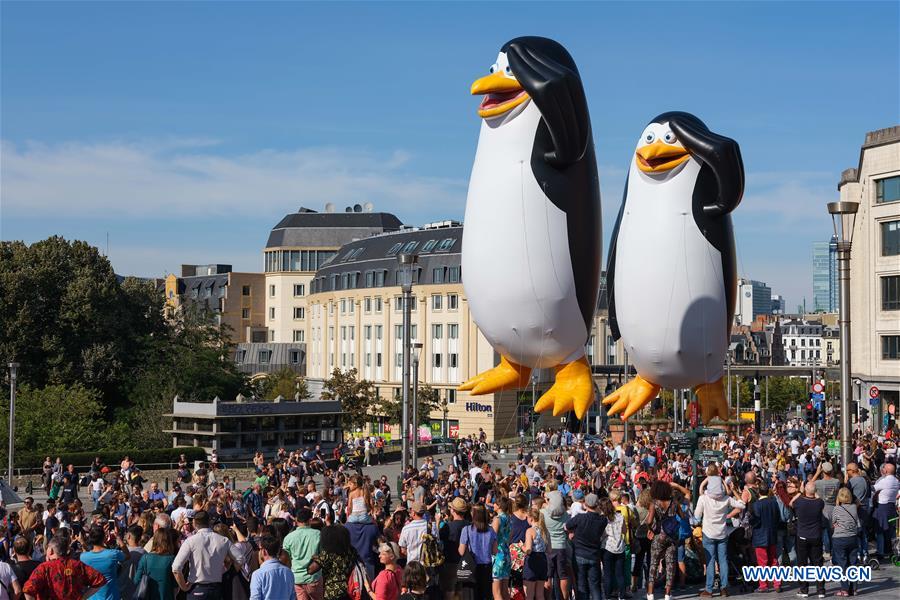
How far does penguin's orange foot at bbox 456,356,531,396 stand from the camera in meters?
17.5

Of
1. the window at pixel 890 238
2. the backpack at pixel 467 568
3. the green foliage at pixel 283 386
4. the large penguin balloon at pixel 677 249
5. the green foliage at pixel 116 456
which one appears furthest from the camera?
the green foliage at pixel 283 386

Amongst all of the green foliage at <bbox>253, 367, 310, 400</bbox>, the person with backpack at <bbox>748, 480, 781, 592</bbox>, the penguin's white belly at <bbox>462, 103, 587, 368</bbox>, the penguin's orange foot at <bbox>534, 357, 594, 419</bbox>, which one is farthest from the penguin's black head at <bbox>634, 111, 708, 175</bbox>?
the green foliage at <bbox>253, 367, 310, 400</bbox>

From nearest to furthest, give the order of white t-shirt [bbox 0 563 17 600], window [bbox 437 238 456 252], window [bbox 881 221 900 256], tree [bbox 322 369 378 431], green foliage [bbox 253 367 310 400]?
white t-shirt [bbox 0 563 17 600] < window [bbox 881 221 900 256] < tree [bbox 322 369 378 431] < window [bbox 437 238 456 252] < green foliage [bbox 253 367 310 400]

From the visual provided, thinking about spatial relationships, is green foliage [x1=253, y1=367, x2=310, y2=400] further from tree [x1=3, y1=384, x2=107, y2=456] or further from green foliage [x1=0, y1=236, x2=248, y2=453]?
tree [x1=3, y1=384, x2=107, y2=456]

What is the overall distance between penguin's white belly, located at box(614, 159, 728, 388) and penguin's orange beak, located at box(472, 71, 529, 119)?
294 centimetres

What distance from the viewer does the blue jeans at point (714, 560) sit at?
1462cm

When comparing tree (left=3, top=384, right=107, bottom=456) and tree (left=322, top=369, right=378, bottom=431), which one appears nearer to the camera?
tree (left=3, top=384, right=107, bottom=456)

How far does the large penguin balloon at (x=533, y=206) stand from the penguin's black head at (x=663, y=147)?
1.40 m

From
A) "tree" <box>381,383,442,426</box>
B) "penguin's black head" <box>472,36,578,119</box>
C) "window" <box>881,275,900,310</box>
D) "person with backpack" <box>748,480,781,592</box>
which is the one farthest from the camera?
"tree" <box>381,383,442,426</box>

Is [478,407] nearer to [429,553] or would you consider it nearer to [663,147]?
[663,147]

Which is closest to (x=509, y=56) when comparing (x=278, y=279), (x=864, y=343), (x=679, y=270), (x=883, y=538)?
(x=679, y=270)

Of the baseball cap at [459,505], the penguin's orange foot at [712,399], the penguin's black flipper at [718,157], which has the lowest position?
the baseball cap at [459,505]

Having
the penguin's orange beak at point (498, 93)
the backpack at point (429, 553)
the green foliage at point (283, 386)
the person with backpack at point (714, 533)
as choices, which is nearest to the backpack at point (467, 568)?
the backpack at point (429, 553)

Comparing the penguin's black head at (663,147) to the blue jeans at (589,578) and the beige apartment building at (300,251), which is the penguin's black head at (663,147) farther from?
the beige apartment building at (300,251)
